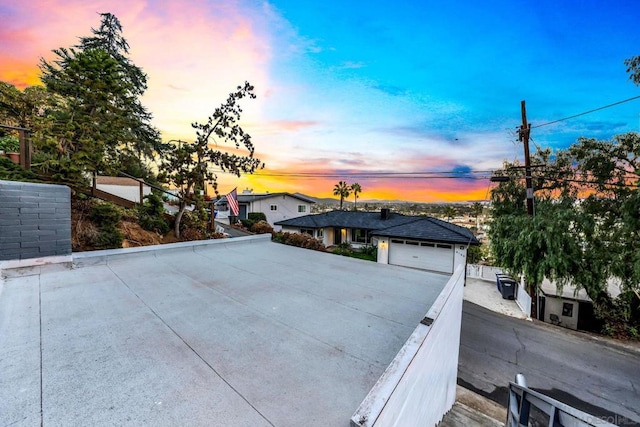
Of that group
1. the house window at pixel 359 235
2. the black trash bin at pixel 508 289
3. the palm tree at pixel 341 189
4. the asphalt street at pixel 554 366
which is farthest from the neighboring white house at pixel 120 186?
the palm tree at pixel 341 189

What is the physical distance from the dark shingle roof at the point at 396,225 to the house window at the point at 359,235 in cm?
82

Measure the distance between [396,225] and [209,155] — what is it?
1641cm

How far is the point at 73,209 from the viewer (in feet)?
23.7

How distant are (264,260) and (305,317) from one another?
2868 mm

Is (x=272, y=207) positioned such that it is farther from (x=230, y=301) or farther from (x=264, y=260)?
(x=230, y=301)

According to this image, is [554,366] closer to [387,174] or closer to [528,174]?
[528,174]

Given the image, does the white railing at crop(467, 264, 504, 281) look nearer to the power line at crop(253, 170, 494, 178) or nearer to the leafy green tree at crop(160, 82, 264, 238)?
the power line at crop(253, 170, 494, 178)

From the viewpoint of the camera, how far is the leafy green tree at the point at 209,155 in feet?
31.6

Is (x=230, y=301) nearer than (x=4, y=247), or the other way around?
(x=230, y=301)

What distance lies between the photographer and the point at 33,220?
3.92 meters

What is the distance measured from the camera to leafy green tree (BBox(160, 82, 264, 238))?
962cm

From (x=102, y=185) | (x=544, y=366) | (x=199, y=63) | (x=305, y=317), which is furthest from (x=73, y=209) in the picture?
(x=544, y=366)

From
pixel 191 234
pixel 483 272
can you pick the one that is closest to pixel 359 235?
pixel 483 272

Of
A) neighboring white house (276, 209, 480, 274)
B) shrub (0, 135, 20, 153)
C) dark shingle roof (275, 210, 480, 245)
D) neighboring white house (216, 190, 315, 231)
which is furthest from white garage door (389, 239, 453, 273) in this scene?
shrub (0, 135, 20, 153)
